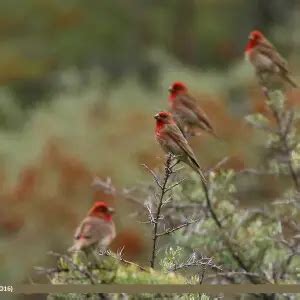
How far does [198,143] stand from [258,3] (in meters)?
0.49

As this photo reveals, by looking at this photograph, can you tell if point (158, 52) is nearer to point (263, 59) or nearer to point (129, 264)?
point (263, 59)

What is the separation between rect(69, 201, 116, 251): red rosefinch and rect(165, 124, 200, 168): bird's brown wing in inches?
14.0

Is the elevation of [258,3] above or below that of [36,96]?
above

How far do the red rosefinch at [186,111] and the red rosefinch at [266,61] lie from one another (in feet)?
0.61

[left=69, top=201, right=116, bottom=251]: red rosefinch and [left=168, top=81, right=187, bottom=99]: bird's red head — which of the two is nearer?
[left=69, top=201, right=116, bottom=251]: red rosefinch

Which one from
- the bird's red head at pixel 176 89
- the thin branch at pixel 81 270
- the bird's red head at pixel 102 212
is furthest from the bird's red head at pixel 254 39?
the thin branch at pixel 81 270

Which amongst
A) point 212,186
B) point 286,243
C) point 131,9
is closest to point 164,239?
point 212,186

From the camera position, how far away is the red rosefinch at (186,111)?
98.4 inches

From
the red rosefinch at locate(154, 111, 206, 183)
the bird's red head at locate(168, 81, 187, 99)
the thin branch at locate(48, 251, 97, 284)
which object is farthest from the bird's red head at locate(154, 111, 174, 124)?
the thin branch at locate(48, 251, 97, 284)

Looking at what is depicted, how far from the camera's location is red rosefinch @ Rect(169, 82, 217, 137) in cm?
250

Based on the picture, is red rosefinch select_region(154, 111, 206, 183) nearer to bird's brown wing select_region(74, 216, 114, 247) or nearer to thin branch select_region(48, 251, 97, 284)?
bird's brown wing select_region(74, 216, 114, 247)

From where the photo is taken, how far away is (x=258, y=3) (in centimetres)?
298

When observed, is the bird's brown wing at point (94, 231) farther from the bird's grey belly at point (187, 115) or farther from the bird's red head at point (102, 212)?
the bird's grey belly at point (187, 115)

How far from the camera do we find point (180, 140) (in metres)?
2.22
